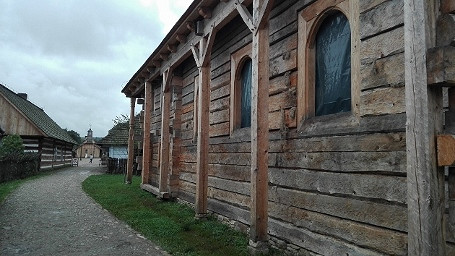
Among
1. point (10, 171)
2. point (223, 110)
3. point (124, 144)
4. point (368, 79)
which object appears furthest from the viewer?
point (124, 144)

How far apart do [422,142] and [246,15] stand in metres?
3.52

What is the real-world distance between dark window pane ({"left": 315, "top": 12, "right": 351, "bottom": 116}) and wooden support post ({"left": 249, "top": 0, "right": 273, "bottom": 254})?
704 mm

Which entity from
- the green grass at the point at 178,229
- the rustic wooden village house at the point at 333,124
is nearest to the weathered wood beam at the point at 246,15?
the rustic wooden village house at the point at 333,124

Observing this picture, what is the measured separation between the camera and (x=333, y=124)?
4148 mm

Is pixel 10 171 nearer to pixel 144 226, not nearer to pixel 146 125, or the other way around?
pixel 146 125

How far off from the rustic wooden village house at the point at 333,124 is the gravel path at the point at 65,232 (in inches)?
65.5

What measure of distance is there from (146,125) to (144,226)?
6.41 m

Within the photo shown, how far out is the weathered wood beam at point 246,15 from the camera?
503 centimetres

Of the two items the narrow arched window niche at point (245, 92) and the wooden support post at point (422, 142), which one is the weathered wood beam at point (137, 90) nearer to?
the narrow arched window niche at point (245, 92)

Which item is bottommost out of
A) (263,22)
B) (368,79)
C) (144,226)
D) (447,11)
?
(144,226)

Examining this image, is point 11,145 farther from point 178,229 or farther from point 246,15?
point 246,15

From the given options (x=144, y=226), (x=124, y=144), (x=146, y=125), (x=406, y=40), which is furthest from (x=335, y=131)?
(x=124, y=144)

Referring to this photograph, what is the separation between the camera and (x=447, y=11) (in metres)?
2.54

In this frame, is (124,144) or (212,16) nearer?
(212,16)
